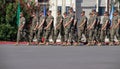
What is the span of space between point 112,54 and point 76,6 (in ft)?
135

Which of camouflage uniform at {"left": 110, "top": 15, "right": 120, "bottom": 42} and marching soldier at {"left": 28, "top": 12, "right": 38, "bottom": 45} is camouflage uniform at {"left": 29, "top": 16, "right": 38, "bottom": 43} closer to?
marching soldier at {"left": 28, "top": 12, "right": 38, "bottom": 45}

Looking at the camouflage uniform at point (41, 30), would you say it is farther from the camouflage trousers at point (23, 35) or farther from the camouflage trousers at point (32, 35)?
the camouflage trousers at point (23, 35)

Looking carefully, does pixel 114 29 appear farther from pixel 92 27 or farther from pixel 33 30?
pixel 33 30

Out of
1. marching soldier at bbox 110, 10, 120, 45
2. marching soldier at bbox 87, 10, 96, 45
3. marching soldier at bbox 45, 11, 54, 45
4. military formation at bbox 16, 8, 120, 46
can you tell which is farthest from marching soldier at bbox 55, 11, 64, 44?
marching soldier at bbox 110, 10, 120, 45

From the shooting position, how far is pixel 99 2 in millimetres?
62438

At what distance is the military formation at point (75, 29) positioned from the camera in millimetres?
26016

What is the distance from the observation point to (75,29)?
26.4m

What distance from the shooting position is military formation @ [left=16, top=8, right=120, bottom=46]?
26.0m

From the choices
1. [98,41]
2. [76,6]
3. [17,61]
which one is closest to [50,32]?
[98,41]

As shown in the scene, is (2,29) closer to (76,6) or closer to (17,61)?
(17,61)

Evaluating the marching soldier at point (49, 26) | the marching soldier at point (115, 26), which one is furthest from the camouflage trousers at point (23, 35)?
the marching soldier at point (115, 26)

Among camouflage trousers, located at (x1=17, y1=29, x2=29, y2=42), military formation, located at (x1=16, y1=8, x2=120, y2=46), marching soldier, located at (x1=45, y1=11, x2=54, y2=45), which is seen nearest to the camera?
military formation, located at (x1=16, y1=8, x2=120, y2=46)

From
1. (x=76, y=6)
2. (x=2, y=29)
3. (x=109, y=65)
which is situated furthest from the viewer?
(x=76, y=6)

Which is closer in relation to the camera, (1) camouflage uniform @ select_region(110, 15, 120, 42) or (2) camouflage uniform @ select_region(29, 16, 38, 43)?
(1) camouflage uniform @ select_region(110, 15, 120, 42)
